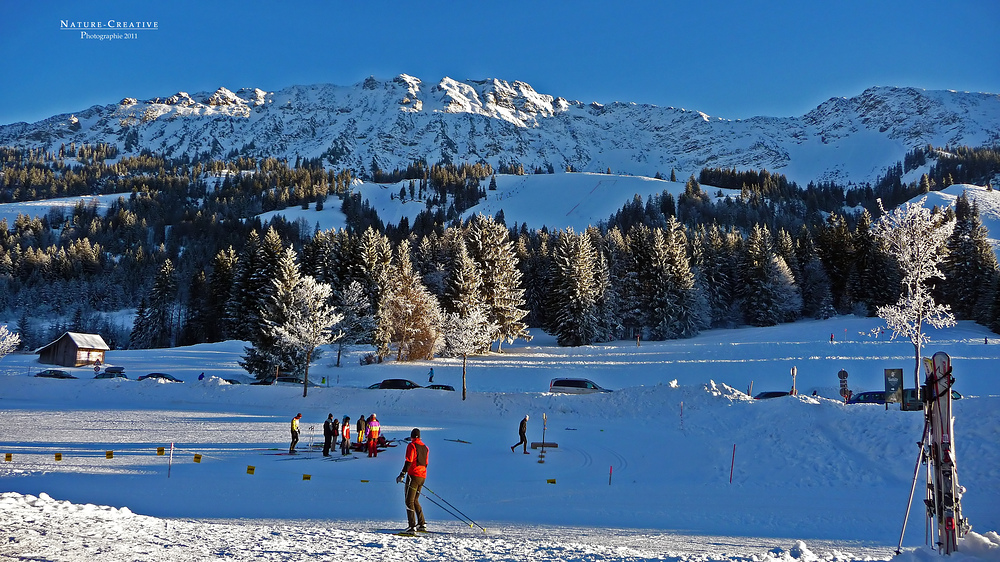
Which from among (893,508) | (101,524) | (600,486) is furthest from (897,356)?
(101,524)

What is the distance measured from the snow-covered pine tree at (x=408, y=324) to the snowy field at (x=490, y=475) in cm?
1488

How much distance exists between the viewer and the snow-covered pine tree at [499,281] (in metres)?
59.3

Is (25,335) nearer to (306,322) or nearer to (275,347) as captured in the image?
(275,347)

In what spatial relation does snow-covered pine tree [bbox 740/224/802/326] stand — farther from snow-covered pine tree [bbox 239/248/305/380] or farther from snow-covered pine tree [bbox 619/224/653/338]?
snow-covered pine tree [bbox 239/248/305/380]

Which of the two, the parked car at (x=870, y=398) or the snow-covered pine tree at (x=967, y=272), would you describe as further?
the snow-covered pine tree at (x=967, y=272)

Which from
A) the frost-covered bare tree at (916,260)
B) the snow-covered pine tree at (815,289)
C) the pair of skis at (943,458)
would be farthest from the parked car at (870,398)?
the snow-covered pine tree at (815,289)

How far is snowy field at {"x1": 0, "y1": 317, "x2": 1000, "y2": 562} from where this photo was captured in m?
9.88

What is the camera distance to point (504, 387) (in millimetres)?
40562

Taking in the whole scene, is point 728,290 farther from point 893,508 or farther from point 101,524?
point 101,524

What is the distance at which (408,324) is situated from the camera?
5122 centimetres

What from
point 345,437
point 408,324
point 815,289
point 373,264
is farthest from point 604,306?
point 345,437

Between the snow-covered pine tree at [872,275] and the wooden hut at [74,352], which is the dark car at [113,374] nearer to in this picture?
the wooden hut at [74,352]

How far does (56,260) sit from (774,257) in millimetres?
141136

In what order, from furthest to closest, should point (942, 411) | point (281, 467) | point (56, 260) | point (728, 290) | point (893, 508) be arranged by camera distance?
point (56, 260) → point (728, 290) → point (281, 467) → point (893, 508) → point (942, 411)
